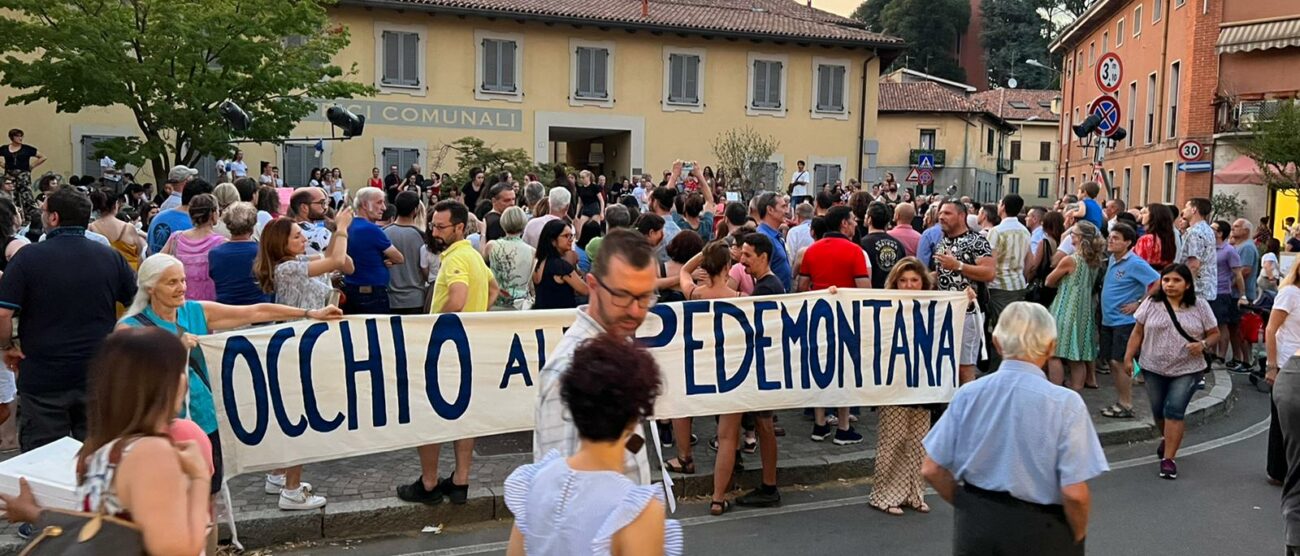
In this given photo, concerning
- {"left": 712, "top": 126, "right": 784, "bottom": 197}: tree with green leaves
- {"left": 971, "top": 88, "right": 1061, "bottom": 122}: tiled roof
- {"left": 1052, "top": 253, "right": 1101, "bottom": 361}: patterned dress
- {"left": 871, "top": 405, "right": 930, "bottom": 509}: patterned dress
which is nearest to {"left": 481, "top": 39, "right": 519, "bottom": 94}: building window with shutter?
{"left": 712, "top": 126, "right": 784, "bottom": 197}: tree with green leaves

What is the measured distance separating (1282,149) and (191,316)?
26.2 m

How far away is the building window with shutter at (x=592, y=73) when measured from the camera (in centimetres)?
3155

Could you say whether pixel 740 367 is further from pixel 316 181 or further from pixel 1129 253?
pixel 316 181

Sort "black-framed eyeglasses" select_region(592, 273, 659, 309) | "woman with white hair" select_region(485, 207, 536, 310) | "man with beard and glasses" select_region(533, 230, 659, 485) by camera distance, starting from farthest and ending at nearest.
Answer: "woman with white hair" select_region(485, 207, 536, 310), "black-framed eyeglasses" select_region(592, 273, 659, 309), "man with beard and glasses" select_region(533, 230, 659, 485)

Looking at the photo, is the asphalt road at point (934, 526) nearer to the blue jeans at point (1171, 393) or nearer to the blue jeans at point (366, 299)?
the blue jeans at point (1171, 393)

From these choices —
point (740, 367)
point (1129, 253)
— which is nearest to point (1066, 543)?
point (740, 367)

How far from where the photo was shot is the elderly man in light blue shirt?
12.9 ft

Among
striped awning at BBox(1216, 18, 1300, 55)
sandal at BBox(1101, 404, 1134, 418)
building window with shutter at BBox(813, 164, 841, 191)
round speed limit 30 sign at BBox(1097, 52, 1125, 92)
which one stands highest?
striped awning at BBox(1216, 18, 1300, 55)

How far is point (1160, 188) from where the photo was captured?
1404 inches

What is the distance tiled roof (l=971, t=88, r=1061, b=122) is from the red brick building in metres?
27.6

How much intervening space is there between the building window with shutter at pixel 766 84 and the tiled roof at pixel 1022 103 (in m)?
41.2

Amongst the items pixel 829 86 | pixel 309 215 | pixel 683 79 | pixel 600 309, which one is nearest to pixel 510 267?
pixel 309 215

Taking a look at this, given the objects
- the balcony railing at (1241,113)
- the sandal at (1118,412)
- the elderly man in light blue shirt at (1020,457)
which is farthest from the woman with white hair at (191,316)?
the balcony railing at (1241,113)

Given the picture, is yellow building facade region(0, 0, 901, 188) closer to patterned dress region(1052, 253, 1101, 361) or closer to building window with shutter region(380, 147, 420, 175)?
building window with shutter region(380, 147, 420, 175)
